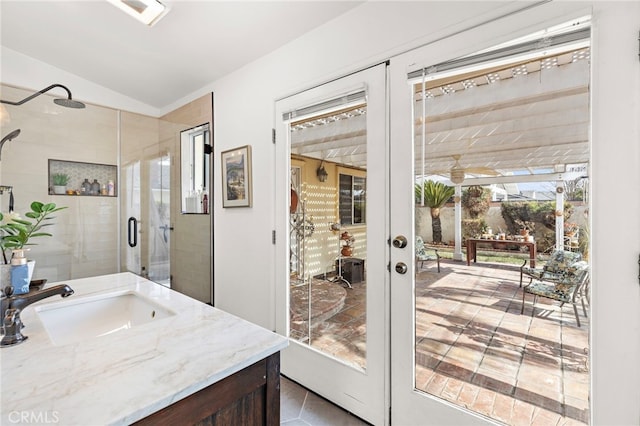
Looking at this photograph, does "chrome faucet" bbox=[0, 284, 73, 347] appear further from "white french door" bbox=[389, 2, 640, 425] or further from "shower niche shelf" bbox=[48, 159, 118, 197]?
"shower niche shelf" bbox=[48, 159, 118, 197]

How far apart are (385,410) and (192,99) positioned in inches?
132

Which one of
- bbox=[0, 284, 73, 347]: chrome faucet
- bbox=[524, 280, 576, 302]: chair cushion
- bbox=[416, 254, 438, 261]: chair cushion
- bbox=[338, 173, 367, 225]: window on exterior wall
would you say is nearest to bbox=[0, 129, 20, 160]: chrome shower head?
bbox=[0, 284, 73, 347]: chrome faucet

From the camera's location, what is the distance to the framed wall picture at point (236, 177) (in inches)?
98.7

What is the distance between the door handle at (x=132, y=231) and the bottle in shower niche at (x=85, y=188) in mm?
546

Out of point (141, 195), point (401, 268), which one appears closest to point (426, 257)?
point (401, 268)

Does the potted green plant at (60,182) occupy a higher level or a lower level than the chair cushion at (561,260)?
→ higher

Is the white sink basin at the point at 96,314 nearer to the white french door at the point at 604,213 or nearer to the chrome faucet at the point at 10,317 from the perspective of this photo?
the chrome faucet at the point at 10,317

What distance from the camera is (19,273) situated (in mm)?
1106

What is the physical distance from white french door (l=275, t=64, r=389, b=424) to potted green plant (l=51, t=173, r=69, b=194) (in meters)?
2.69

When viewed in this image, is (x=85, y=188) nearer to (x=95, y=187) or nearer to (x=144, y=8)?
(x=95, y=187)

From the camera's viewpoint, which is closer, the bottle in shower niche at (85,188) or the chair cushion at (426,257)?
the chair cushion at (426,257)

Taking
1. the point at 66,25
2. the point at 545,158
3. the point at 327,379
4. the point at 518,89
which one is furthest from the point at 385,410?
the point at 66,25

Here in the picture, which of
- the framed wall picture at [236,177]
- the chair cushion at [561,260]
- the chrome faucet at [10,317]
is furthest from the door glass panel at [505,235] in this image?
the chrome faucet at [10,317]

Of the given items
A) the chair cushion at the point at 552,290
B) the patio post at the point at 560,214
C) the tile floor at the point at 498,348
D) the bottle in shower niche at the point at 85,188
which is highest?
the bottle in shower niche at the point at 85,188
